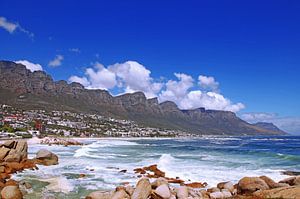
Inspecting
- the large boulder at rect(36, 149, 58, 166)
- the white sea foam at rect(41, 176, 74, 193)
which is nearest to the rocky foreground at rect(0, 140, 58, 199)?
the large boulder at rect(36, 149, 58, 166)

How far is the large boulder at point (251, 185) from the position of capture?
2259cm

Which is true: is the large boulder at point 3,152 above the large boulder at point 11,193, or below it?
above

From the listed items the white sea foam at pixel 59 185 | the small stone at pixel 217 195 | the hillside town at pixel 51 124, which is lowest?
the white sea foam at pixel 59 185

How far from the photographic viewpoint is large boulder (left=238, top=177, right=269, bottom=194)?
22.6 metres

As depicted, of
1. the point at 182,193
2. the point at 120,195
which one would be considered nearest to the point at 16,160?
the point at 120,195

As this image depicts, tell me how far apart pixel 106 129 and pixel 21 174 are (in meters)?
162

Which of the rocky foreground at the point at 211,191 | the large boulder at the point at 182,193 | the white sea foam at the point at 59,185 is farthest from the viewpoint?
the white sea foam at the point at 59,185

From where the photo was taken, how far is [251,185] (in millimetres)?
22781

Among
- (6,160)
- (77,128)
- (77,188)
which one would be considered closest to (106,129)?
(77,128)

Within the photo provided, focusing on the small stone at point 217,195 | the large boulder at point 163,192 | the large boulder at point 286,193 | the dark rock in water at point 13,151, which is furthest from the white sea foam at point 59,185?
the large boulder at point 286,193

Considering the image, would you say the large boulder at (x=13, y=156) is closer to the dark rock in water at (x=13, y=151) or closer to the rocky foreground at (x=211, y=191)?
the dark rock in water at (x=13, y=151)

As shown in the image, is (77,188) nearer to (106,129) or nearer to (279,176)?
(279,176)

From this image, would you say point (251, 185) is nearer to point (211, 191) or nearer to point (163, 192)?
point (211, 191)

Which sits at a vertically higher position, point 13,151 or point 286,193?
point 13,151
